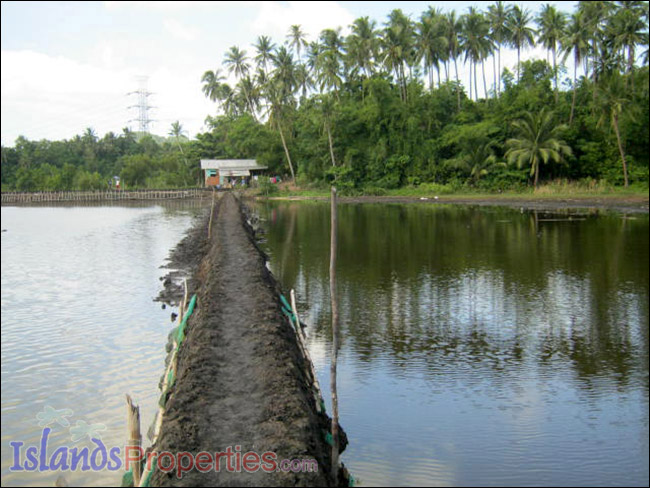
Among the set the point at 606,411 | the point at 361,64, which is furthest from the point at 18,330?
the point at 361,64

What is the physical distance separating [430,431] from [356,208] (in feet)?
121

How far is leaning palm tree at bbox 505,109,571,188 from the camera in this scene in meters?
43.6

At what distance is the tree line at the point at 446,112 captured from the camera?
1774 inches

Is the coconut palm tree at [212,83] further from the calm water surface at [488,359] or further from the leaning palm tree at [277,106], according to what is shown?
the calm water surface at [488,359]

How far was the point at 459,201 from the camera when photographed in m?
45.4

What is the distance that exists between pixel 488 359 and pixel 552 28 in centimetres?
4798

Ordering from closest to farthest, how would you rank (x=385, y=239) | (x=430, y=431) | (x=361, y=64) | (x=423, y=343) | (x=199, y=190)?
(x=430, y=431) → (x=423, y=343) → (x=385, y=239) → (x=361, y=64) → (x=199, y=190)

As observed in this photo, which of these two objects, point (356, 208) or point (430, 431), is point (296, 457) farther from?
point (356, 208)

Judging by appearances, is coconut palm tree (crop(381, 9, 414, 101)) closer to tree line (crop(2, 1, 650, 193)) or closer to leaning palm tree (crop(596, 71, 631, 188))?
tree line (crop(2, 1, 650, 193))

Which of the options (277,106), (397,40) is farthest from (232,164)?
(397,40)

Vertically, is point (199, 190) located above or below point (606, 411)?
above

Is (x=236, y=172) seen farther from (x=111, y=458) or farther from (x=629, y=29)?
(x=111, y=458)

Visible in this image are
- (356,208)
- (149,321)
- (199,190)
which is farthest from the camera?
(199,190)

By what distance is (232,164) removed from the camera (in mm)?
67688
